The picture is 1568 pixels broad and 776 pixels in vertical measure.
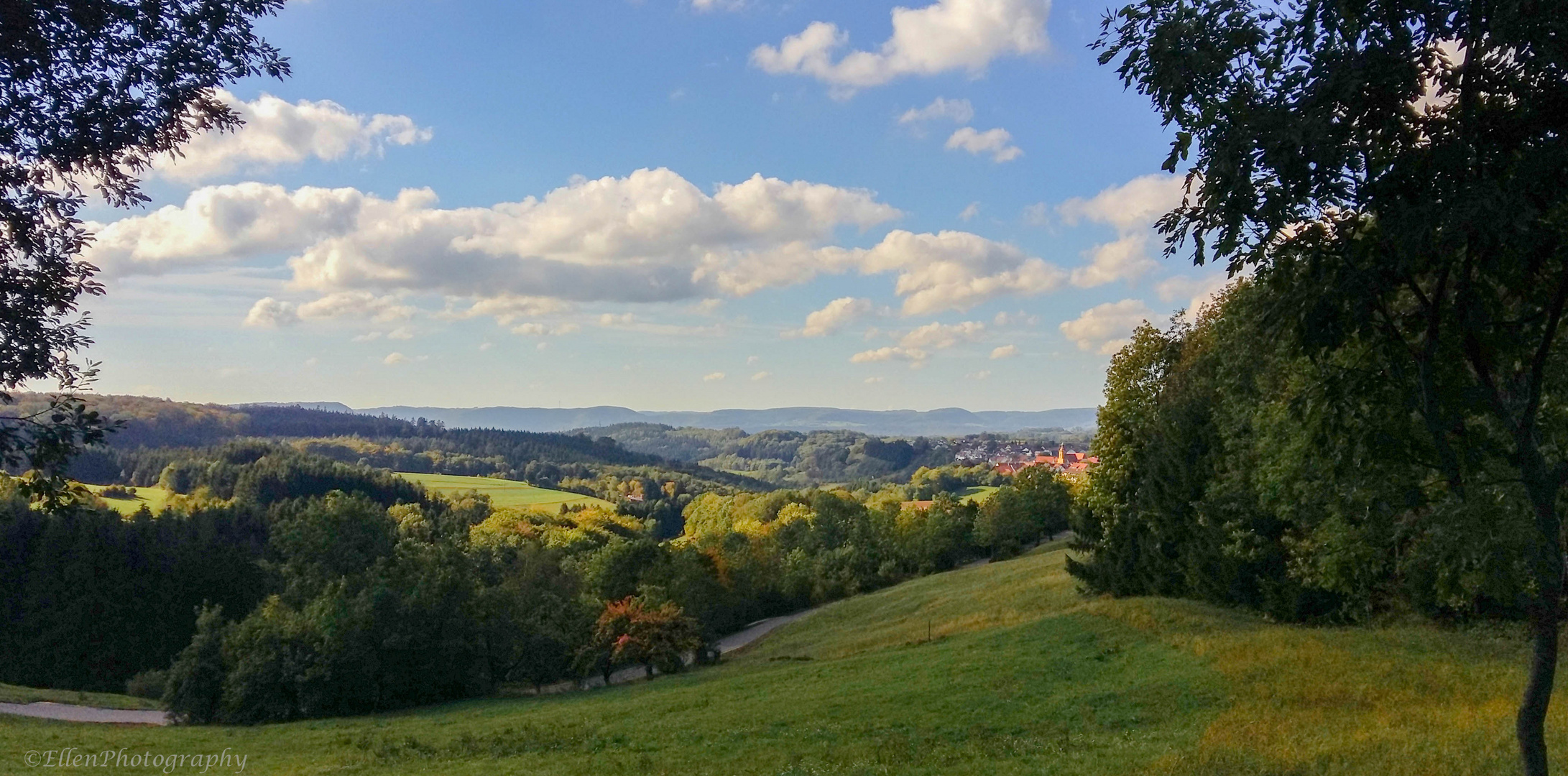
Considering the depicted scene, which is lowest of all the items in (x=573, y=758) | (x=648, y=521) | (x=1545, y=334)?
(x=648, y=521)

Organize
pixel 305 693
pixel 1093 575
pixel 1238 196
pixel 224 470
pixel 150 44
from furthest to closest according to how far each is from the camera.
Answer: pixel 224 470 → pixel 1093 575 → pixel 305 693 → pixel 150 44 → pixel 1238 196

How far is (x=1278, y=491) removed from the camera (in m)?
23.4

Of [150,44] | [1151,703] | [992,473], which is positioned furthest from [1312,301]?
[992,473]

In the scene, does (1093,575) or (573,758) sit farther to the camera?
(1093,575)

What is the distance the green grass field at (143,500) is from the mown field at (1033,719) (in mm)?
75380

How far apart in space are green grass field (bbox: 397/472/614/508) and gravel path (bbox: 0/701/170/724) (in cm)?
10928

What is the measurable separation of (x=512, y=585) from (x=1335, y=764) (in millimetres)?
47601

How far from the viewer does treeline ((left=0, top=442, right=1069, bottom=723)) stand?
123ft

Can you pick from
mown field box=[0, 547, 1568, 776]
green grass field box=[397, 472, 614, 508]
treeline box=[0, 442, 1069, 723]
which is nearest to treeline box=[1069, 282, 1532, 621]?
mown field box=[0, 547, 1568, 776]

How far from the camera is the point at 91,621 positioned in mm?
56719

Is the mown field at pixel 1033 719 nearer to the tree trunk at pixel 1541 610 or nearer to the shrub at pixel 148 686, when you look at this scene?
the tree trunk at pixel 1541 610

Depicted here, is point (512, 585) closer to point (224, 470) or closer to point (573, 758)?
point (573, 758)

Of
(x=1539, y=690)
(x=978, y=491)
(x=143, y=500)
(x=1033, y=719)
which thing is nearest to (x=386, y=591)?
(x=1033, y=719)

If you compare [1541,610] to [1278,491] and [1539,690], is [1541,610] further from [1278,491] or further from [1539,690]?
[1278,491]
